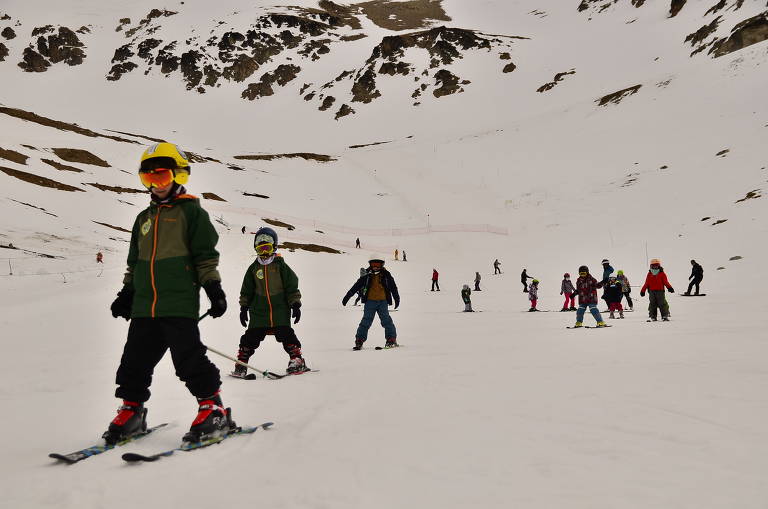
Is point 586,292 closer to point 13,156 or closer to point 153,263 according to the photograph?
point 153,263

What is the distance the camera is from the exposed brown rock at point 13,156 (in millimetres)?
38478

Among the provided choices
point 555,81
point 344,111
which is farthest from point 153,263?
point 344,111

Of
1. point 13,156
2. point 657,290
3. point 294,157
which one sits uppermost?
point 294,157

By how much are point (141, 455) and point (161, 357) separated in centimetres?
73

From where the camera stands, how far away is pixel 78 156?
4809 centimetres

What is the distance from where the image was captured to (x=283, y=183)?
200ft

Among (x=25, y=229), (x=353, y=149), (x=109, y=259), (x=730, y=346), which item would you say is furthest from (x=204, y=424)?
(x=353, y=149)

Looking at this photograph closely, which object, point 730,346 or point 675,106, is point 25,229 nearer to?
point 730,346

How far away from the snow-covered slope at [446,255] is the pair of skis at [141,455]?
98 mm

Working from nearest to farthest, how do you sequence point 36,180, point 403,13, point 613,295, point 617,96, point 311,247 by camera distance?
point 613,295, point 36,180, point 311,247, point 617,96, point 403,13

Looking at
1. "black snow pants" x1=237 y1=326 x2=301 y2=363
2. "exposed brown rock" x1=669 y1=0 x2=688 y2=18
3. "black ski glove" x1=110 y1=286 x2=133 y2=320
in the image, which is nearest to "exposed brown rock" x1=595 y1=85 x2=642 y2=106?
"exposed brown rock" x1=669 y1=0 x2=688 y2=18

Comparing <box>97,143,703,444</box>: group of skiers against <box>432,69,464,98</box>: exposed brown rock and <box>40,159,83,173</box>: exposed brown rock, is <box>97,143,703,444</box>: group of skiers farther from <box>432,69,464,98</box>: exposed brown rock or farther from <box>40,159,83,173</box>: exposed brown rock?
<box>432,69,464,98</box>: exposed brown rock

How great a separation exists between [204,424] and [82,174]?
154ft

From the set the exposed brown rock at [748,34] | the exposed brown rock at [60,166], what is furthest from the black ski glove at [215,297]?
the exposed brown rock at [748,34]
